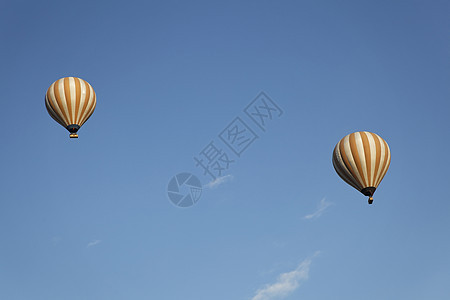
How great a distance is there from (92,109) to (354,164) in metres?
17.8

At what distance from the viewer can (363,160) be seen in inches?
1558

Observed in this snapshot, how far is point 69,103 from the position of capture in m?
43.8

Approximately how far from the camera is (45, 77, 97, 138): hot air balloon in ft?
143

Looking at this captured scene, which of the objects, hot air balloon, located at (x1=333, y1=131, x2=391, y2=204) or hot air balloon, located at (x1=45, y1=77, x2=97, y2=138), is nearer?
hot air balloon, located at (x1=333, y1=131, x2=391, y2=204)

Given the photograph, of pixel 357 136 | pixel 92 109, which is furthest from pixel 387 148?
pixel 92 109

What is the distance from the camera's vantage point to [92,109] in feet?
149

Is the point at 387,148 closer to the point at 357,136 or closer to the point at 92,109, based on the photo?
the point at 357,136

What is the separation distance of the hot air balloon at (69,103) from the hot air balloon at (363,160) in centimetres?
1668

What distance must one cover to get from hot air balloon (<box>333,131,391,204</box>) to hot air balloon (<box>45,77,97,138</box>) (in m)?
16.7

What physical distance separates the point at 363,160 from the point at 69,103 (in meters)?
19.0

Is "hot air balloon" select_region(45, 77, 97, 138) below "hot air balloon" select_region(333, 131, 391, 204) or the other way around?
the other way around

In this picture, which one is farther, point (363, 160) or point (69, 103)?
point (69, 103)

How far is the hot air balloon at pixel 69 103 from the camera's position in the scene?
43.7 m

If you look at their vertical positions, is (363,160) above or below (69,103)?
below
